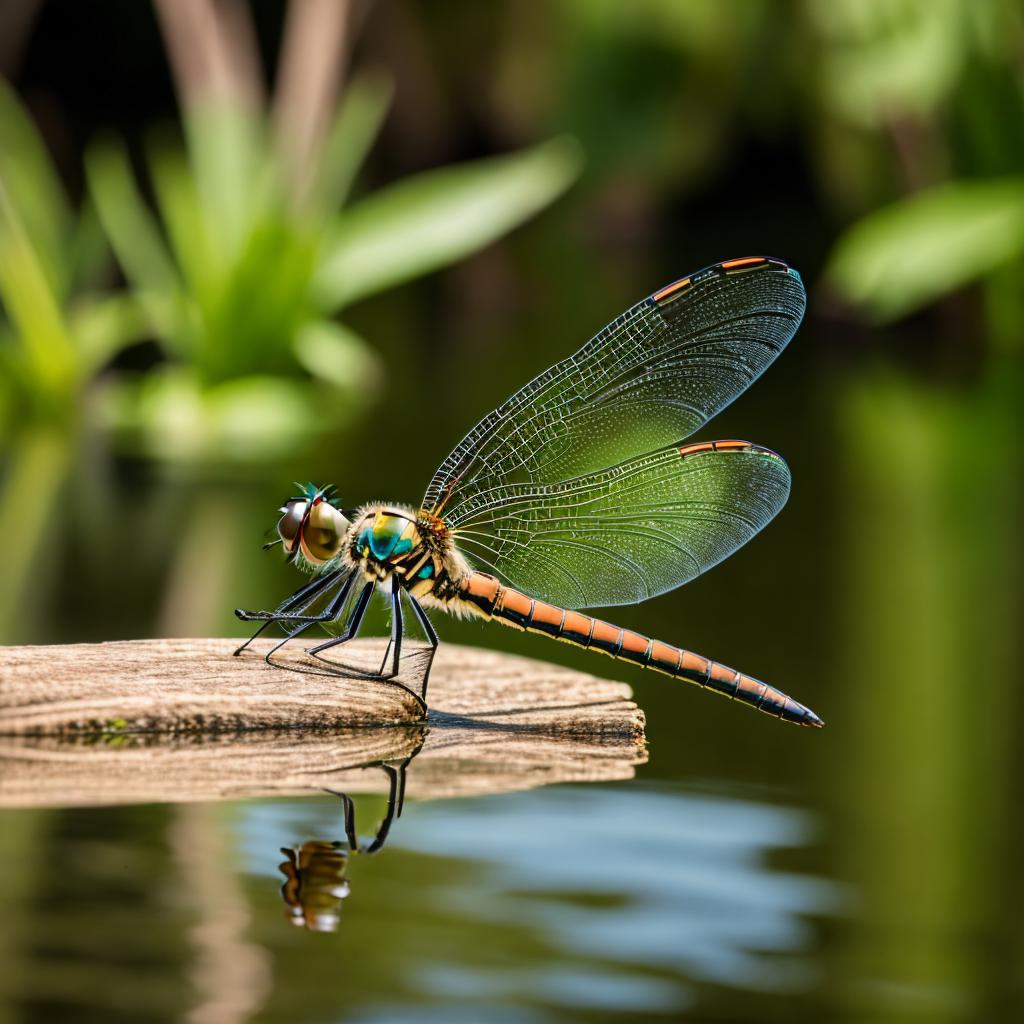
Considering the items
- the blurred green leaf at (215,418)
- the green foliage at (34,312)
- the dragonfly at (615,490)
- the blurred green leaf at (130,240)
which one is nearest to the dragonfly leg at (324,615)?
the dragonfly at (615,490)

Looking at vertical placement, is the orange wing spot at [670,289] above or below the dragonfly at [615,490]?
above

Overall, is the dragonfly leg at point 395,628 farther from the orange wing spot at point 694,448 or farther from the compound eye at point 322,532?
the orange wing spot at point 694,448

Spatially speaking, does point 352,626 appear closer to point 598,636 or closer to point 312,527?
point 312,527

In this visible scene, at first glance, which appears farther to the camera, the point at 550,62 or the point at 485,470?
the point at 550,62

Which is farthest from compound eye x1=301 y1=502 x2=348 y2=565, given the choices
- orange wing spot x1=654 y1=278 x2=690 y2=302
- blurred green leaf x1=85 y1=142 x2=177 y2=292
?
blurred green leaf x1=85 y1=142 x2=177 y2=292

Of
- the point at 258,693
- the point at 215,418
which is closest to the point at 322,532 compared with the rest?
the point at 258,693

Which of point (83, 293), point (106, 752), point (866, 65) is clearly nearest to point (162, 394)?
point (83, 293)

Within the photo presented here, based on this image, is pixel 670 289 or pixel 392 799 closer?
pixel 392 799

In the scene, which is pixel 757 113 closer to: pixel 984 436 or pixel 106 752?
pixel 984 436
